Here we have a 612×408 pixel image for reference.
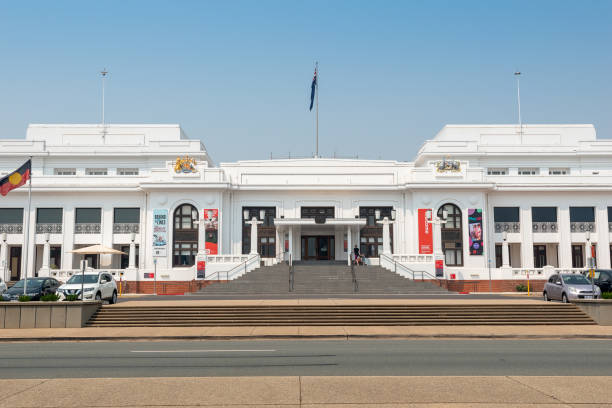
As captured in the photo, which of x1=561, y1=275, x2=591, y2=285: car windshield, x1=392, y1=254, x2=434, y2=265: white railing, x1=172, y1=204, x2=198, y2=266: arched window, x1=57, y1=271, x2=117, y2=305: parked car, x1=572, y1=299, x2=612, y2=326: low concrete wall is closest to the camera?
x1=572, y1=299, x2=612, y2=326: low concrete wall

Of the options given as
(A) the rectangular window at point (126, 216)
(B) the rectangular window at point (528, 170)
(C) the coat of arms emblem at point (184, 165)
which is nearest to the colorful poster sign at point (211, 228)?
(C) the coat of arms emblem at point (184, 165)

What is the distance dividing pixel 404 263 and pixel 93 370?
32264 mm

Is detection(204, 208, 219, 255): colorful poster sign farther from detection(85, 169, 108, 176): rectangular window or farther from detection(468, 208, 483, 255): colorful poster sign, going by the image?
detection(468, 208, 483, 255): colorful poster sign

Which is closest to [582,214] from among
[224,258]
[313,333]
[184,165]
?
[224,258]

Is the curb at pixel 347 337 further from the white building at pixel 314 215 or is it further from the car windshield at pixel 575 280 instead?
the white building at pixel 314 215

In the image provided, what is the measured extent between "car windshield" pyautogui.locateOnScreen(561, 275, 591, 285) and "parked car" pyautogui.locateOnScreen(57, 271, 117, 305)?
75.2 feet

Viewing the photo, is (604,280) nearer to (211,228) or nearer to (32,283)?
(211,228)

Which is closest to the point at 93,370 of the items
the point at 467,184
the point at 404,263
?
the point at 404,263

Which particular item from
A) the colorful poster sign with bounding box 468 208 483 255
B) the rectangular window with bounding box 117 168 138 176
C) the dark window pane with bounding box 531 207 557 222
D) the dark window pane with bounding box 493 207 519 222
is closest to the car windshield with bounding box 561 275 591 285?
the colorful poster sign with bounding box 468 208 483 255

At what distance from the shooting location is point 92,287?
27719mm

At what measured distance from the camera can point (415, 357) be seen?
13891 millimetres

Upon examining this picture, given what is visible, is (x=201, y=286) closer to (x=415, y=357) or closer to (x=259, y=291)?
(x=259, y=291)

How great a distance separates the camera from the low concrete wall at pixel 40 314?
21.2 metres

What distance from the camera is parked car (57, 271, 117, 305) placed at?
27.4 meters
